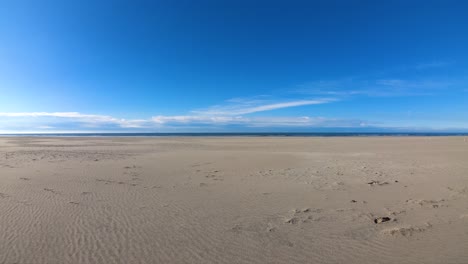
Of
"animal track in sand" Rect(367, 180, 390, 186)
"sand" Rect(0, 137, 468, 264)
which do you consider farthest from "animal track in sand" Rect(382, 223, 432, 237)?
"animal track in sand" Rect(367, 180, 390, 186)

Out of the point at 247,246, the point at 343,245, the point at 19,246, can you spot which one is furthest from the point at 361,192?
the point at 19,246

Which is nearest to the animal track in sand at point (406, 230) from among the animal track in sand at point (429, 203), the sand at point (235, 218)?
the sand at point (235, 218)

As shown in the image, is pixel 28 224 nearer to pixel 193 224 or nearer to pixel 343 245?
pixel 193 224

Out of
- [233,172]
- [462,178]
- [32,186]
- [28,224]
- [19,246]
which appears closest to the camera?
[19,246]

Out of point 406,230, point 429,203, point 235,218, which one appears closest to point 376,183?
point 429,203

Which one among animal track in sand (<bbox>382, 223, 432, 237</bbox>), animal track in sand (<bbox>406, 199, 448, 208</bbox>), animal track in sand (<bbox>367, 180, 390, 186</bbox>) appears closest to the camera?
animal track in sand (<bbox>382, 223, 432, 237</bbox>)

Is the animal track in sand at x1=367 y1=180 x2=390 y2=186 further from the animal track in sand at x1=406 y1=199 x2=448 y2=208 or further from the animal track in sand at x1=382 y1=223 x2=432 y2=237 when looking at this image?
the animal track in sand at x1=382 y1=223 x2=432 y2=237

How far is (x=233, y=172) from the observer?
1510cm

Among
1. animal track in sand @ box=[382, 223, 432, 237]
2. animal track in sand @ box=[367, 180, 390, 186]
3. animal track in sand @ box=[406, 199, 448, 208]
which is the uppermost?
animal track in sand @ box=[367, 180, 390, 186]

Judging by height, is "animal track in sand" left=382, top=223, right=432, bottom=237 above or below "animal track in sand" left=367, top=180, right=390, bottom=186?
below

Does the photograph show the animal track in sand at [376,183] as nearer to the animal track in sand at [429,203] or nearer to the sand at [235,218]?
the sand at [235,218]

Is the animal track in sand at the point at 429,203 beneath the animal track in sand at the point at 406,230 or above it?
above

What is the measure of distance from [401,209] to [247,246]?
16.5ft

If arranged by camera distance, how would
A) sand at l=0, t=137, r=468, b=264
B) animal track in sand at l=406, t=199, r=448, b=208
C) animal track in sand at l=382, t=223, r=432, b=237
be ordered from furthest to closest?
animal track in sand at l=406, t=199, r=448, b=208 → animal track in sand at l=382, t=223, r=432, b=237 → sand at l=0, t=137, r=468, b=264
